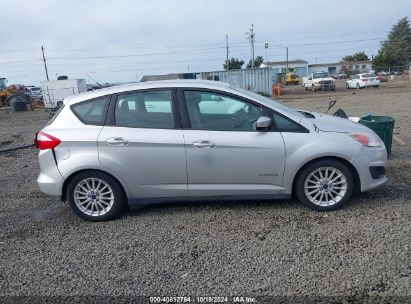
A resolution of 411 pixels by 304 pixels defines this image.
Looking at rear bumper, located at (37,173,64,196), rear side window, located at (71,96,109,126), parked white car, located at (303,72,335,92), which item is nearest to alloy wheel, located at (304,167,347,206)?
rear side window, located at (71,96,109,126)

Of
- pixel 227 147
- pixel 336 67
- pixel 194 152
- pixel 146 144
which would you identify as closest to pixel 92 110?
pixel 146 144

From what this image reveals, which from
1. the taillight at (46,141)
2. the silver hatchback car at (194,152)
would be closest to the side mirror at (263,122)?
the silver hatchback car at (194,152)

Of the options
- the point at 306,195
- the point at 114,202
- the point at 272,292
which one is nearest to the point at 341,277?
the point at 272,292

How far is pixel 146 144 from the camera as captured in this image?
4.70 m

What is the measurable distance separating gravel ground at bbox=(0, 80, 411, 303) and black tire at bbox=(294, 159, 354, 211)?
0.12 meters

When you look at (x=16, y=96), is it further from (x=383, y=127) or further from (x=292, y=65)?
(x=292, y=65)

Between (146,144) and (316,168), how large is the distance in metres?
2.02

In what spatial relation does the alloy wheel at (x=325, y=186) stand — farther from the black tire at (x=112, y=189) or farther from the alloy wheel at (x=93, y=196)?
the alloy wheel at (x=93, y=196)

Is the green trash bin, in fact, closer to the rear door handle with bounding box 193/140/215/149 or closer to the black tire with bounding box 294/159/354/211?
the black tire with bounding box 294/159/354/211

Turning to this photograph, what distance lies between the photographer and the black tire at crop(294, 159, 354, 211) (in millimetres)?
4688

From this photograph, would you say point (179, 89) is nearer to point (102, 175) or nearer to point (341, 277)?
point (102, 175)

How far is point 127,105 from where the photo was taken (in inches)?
192

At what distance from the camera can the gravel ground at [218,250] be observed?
336 centimetres

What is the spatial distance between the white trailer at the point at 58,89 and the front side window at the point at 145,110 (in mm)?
27847
